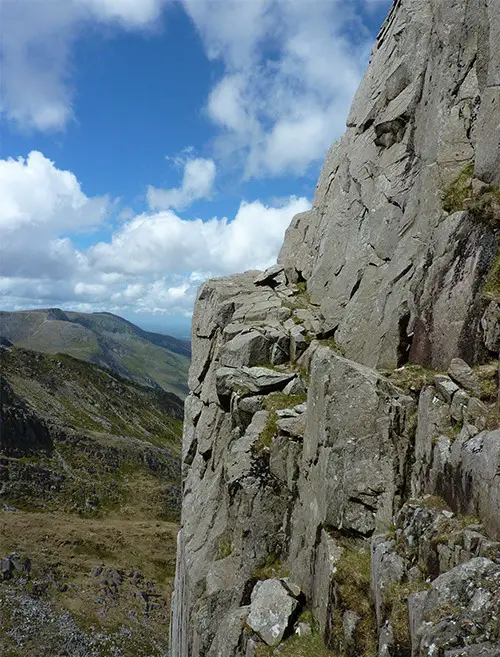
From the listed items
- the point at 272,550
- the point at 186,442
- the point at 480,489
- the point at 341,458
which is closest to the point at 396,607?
the point at 480,489

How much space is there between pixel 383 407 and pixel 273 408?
9.03m

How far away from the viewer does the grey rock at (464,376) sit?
17.7 metres

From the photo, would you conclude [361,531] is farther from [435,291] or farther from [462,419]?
[435,291]

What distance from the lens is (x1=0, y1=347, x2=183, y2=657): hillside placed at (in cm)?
8025

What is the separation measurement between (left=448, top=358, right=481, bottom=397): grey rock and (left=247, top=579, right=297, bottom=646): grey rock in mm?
12029

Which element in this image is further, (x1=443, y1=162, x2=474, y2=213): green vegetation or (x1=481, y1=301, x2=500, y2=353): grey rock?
(x1=443, y1=162, x2=474, y2=213): green vegetation

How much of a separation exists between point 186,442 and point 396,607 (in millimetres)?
29641

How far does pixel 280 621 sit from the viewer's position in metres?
19.3

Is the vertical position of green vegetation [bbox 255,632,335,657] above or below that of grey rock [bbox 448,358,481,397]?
below

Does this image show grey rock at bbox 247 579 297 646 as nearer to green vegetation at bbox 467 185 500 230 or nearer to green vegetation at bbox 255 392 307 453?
green vegetation at bbox 255 392 307 453

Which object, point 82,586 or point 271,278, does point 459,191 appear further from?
point 82,586

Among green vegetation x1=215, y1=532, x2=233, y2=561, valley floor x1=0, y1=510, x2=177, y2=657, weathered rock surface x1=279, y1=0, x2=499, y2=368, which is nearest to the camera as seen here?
weathered rock surface x1=279, y1=0, x2=499, y2=368

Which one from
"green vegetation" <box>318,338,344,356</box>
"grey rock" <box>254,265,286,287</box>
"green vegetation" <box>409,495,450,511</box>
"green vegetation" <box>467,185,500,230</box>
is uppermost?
"green vegetation" <box>467,185,500,230</box>

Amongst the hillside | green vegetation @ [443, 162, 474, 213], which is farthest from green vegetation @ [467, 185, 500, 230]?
the hillside
